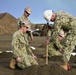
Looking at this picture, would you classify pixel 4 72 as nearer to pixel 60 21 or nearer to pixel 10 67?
pixel 10 67

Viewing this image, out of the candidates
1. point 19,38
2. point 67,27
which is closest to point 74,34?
point 67,27

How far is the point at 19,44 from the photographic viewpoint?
13.7 m

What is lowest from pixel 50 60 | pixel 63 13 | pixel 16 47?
pixel 50 60

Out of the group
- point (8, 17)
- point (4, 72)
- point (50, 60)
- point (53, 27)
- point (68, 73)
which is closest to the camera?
point (68, 73)

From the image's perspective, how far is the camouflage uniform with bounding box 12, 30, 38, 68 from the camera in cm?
1345

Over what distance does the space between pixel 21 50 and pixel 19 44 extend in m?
0.23

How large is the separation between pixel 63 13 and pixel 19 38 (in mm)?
1879

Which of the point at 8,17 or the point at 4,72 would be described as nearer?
the point at 4,72

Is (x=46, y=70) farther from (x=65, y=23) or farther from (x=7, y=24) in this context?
(x=7, y=24)

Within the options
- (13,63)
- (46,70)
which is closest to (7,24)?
(13,63)

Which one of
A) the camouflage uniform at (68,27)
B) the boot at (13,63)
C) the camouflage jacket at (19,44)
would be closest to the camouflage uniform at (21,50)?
the camouflage jacket at (19,44)

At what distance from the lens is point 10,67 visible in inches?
547

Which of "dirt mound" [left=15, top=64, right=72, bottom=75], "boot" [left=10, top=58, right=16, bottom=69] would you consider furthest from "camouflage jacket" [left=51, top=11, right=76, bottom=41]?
"dirt mound" [left=15, top=64, right=72, bottom=75]

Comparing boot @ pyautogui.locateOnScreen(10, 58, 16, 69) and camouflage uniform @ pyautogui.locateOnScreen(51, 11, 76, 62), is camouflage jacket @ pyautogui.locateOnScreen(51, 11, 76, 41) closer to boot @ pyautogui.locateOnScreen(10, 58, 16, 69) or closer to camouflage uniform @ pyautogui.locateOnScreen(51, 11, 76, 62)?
camouflage uniform @ pyautogui.locateOnScreen(51, 11, 76, 62)
